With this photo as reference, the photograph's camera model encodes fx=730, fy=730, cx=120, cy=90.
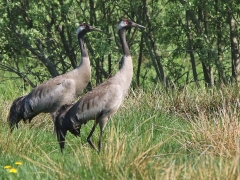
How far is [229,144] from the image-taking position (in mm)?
7039

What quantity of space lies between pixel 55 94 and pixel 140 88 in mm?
3281

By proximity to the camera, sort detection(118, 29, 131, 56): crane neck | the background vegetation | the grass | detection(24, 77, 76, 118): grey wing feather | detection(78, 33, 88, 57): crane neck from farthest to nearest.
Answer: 1. detection(78, 33, 88, 57): crane neck
2. detection(24, 77, 76, 118): grey wing feather
3. detection(118, 29, 131, 56): crane neck
4. the background vegetation
5. the grass

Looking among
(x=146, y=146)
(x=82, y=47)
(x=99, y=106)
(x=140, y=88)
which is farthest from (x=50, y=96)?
(x=140, y=88)

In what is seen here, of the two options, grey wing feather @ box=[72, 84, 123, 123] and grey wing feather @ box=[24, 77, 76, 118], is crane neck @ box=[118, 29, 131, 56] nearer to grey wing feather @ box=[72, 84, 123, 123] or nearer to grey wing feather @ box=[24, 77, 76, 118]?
grey wing feather @ box=[72, 84, 123, 123]

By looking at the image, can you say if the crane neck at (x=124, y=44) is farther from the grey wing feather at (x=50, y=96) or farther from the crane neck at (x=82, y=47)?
the grey wing feather at (x=50, y=96)

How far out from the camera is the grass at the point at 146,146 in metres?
5.86

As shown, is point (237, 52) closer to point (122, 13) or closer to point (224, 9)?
point (224, 9)

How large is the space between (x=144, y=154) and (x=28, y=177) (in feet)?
3.28

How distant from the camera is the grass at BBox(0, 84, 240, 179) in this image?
586 centimetres

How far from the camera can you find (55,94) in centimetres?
952

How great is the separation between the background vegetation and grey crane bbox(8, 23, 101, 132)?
216mm

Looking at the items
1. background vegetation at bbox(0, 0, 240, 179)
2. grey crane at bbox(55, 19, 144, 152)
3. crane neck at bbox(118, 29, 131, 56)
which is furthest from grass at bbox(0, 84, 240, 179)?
crane neck at bbox(118, 29, 131, 56)

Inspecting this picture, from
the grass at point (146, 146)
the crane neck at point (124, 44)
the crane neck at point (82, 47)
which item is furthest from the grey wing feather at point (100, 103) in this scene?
the crane neck at point (82, 47)

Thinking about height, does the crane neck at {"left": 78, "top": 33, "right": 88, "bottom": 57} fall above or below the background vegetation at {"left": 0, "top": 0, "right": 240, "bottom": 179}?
above
